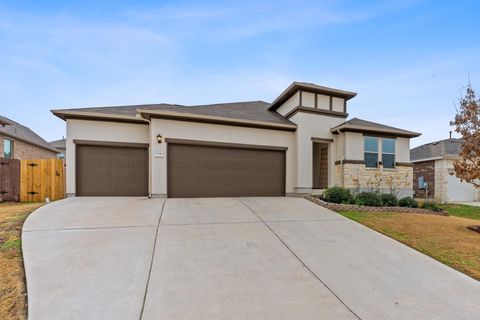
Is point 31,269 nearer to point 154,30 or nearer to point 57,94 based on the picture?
point 154,30

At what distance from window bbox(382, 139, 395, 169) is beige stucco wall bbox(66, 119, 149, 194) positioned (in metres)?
11.0

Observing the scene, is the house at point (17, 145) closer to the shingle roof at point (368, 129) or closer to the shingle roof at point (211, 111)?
the shingle roof at point (211, 111)

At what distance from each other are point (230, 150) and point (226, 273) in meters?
7.00

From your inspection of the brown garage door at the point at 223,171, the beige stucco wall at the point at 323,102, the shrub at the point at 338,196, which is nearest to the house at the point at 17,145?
the brown garage door at the point at 223,171

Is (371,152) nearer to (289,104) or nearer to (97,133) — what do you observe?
(289,104)

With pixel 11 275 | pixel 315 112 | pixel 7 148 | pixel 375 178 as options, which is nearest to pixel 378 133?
pixel 375 178

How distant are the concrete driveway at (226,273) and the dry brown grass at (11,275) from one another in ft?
0.35

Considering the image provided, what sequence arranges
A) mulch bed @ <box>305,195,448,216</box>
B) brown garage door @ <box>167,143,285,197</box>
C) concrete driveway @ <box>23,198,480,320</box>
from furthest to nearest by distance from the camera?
brown garage door @ <box>167,143,285,197</box>
mulch bed @ <box>305,195,448,216</box>
concrete driveway @ <box>23,198,480,320</box>

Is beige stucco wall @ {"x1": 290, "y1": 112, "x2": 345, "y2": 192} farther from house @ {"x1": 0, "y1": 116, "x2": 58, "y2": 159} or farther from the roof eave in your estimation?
house @ {"x1": 0, "y1": 116, "x2": 58, "y2": 159}

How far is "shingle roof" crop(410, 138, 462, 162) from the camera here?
51.3 feet

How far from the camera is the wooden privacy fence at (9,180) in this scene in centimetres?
932

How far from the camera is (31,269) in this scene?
11.2 ft

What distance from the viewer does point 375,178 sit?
11.1m

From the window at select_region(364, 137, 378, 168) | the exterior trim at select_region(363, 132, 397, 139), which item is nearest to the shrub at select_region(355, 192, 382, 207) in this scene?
the window at select_region(364, 137, 378, 168)
